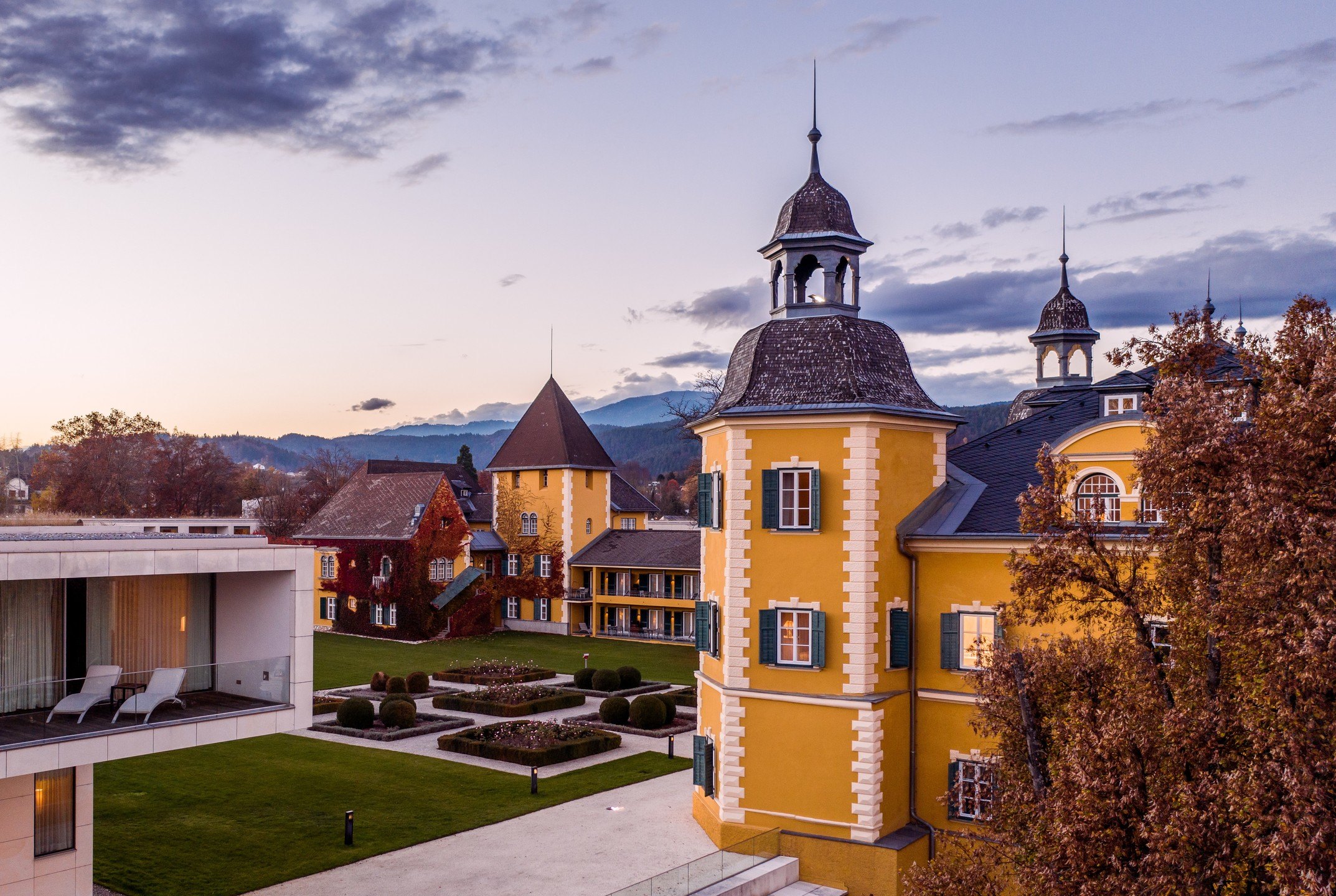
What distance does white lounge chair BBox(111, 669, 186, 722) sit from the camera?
16.2m

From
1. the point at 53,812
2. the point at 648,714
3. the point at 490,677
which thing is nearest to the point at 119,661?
the point at 53,812

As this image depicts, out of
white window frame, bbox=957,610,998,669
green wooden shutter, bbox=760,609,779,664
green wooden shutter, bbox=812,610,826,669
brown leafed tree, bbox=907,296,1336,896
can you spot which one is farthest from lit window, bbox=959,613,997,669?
brown leafed tree, bbox=907,296,1336,896

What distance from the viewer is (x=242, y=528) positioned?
24219 mm

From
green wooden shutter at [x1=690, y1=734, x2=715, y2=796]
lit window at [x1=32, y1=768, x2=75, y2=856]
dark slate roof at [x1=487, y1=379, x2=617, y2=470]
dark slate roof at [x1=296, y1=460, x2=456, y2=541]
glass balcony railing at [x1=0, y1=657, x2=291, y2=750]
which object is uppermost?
dark slate roof at [x1=487, y1=379, x2=617, y2=470]

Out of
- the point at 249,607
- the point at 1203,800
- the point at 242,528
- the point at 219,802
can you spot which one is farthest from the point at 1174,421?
the point at 219,802

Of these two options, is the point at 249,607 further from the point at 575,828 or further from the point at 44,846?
the point at 575,828

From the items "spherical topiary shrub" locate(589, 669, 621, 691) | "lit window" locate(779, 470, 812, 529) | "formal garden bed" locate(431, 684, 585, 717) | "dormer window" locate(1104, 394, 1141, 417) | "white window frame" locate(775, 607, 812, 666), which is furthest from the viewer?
"spherical topiary shrub" locate(589, 669, 621, 691)

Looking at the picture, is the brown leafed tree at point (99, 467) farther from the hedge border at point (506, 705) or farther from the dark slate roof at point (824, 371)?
the dark slate roof at point (824, 371)

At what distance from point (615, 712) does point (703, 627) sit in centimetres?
1324

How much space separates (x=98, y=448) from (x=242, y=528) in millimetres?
67699

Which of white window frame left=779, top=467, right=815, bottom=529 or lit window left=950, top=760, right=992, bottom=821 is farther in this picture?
white window frame left=779, top=467, right=815, bottom=529

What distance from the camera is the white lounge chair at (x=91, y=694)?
51.7 feet

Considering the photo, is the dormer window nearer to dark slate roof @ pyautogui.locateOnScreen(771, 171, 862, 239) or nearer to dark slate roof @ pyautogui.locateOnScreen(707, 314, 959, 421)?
dark slate roof @ pyautogui.locateOnScreen(707, 314, 959, 421)

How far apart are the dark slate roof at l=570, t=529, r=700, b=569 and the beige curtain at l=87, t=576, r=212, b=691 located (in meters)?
38.0
